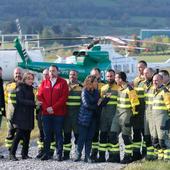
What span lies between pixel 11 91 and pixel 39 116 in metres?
0.72

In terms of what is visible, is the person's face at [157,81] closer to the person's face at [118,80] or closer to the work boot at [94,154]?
the person's face at [118,80]

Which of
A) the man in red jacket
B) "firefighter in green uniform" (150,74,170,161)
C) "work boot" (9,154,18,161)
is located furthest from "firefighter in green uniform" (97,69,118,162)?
"work boot" (9,154,18,161)

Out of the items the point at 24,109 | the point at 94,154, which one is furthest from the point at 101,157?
the point at 24,109

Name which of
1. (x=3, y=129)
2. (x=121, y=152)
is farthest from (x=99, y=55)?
(x=121, y=152)

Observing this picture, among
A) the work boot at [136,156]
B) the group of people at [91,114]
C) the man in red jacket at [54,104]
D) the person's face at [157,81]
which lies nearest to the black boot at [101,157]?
the group of people at [91,114]

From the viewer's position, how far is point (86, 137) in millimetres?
13281

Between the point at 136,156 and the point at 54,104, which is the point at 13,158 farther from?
the point at 136,156

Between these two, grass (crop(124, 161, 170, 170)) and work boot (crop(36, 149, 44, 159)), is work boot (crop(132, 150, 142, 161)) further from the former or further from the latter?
work boot (crop(36, 149, 44, 159))

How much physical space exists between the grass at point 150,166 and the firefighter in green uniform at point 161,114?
1.16ft

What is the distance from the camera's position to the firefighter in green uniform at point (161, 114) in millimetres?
12461

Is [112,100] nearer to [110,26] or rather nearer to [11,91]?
[11,91]

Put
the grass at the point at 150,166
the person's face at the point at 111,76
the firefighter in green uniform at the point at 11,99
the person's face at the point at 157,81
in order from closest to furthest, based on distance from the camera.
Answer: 1. the grass at the point at 150,166
2. the person's face at the point at 157,81
3. the person's face at the point at 111,76
4. the firefighter in green uniform at the point at 11,99

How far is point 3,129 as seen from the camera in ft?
62.3

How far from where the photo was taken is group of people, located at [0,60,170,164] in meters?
12.9
